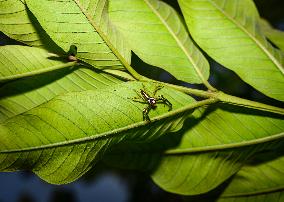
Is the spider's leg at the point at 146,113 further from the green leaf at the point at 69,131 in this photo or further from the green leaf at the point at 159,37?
the green leaf at the point at 159,37

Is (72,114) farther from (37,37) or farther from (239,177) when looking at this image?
(239,177)

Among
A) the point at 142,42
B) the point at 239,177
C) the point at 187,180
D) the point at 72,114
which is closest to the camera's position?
the point at 72,114

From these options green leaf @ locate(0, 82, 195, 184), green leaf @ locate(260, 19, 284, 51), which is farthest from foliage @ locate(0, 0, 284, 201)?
green leaf @ locate(260, 19, 284, 51)

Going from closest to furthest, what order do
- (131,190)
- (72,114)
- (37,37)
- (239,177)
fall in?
1. (72,114)
2. (37,37)
3. (239,177)
4. (131,190)

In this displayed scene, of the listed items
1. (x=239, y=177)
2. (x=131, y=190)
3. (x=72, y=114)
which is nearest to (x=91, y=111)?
(x=72, y=114)

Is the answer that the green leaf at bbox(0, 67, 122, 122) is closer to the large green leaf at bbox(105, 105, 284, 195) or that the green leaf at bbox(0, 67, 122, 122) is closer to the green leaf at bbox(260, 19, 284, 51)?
the large green leaf at bbox(105, 105, 284, 195)

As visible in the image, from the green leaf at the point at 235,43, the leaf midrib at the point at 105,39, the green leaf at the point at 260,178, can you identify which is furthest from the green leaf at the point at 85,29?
the green leaf at the point at 260,178
